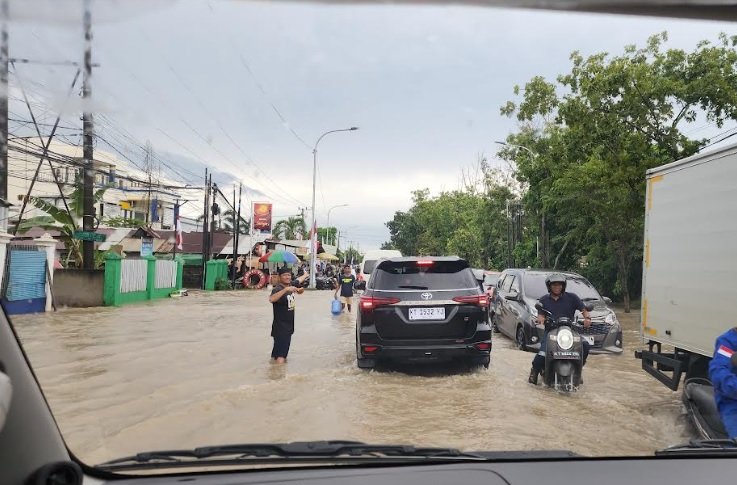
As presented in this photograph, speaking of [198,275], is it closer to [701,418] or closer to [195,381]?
[195,381]

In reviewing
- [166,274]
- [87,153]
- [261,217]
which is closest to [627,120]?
[87,153]

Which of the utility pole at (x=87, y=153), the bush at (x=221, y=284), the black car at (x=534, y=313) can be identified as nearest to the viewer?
the utility pole at (x=87, y=153)

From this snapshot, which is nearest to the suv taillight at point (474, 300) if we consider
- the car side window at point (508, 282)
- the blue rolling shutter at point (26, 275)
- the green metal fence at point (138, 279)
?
the car side window at point (508, 282)

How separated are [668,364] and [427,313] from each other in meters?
2.65

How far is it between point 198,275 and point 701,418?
107 ft

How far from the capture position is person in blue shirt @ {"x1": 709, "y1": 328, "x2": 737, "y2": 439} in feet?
11.6

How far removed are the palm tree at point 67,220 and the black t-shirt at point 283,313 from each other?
10.8 meters

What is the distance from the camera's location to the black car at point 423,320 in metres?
7.15

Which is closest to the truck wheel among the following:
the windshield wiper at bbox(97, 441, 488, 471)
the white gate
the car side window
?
the car side window

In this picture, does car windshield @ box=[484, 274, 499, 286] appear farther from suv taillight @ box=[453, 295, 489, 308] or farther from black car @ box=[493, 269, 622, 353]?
suv taillight @ box=[453, 295, 489, 308]

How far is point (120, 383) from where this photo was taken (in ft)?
25.1

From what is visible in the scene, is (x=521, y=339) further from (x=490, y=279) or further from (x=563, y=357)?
(x=490, y=279)

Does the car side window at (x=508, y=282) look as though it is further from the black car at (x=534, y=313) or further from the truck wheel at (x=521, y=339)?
the truck wheel at (x=521, y=339)

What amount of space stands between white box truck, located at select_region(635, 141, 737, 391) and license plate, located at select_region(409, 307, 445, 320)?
7.51 ft
